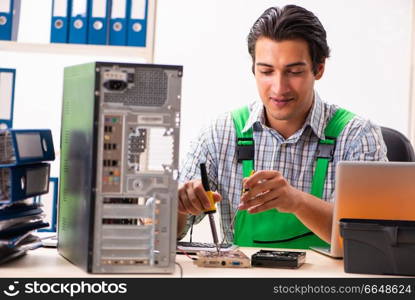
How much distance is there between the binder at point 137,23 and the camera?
8.81 ft

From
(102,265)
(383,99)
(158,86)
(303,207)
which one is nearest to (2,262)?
(102,265)

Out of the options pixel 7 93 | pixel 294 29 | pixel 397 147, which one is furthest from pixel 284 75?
→ pixel 7 93

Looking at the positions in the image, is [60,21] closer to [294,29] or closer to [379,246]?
[294,29]

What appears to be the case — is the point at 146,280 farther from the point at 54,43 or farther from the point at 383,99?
the point at 383,99

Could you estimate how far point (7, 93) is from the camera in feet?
8.64

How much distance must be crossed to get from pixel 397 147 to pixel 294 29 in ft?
1.62

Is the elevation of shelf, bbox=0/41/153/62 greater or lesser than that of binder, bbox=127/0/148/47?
lesser

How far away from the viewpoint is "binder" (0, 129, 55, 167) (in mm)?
1336

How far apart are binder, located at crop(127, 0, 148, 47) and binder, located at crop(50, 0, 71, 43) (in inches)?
9.5

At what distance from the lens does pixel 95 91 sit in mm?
1220

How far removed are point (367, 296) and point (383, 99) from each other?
2.29 m

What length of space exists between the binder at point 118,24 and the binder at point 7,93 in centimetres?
41

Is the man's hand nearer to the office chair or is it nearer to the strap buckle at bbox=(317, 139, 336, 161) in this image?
the strap buckle at bbox=(317, 139, 336, 161)

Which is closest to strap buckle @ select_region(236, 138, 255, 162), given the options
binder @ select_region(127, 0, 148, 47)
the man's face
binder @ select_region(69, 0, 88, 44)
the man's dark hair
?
the man's face
